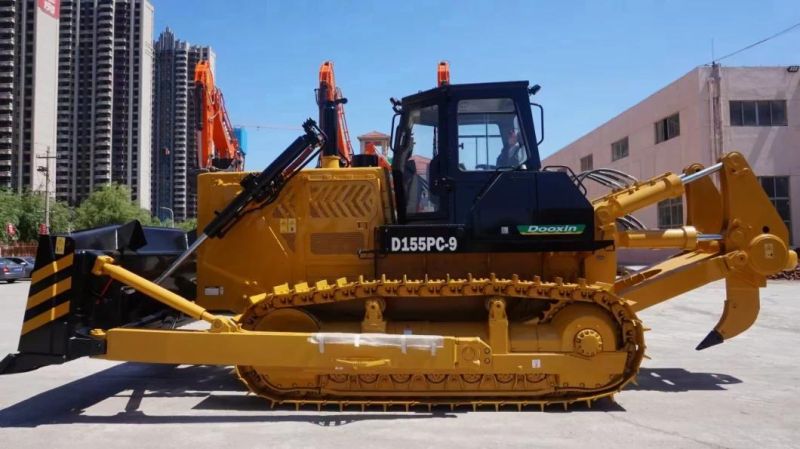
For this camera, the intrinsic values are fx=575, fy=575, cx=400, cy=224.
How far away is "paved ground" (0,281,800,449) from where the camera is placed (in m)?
4.86

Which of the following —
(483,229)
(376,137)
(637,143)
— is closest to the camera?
(483,229)

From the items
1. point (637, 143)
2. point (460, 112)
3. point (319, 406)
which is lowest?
point (319, 406)

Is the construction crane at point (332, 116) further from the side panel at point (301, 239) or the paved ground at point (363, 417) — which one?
the paved ground at point (363, 417)

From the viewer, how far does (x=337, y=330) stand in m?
5.91

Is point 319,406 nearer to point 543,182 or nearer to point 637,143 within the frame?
point 543,182

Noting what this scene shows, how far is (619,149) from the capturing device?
3753cm

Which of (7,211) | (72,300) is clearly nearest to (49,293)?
(72,300)

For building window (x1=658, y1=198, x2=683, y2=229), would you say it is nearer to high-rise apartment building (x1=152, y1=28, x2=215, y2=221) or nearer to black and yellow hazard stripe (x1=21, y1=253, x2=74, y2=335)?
black and yellow hazard stripe (x1=21, y1=253, x2=74, y2=335)

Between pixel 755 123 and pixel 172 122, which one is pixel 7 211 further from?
pixel 755 123

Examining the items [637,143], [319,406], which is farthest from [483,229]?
[637,143]

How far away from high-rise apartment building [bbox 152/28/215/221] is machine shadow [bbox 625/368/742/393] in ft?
158

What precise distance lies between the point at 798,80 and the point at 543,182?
97.2 ft

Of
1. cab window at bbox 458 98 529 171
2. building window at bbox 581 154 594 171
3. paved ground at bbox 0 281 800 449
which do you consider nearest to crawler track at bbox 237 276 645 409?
paved ground at bbox 0 281 800 449

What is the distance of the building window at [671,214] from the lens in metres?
29.0
